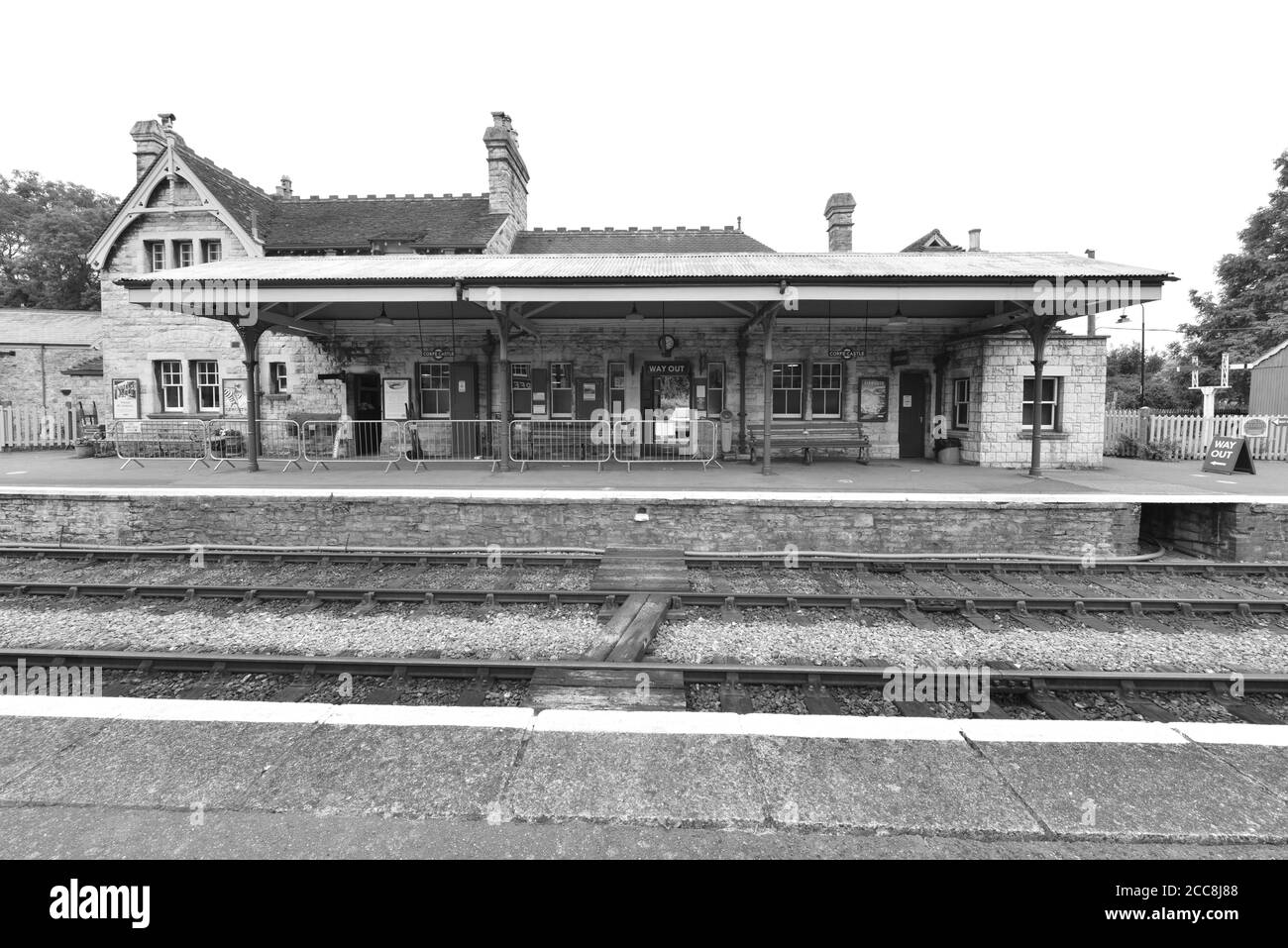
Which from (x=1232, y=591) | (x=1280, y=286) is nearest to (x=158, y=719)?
(x=1232, y=591)

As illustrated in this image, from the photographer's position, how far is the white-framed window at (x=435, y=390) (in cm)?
1527

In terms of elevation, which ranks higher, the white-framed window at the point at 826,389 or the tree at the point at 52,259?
the tree at the point at 52,259

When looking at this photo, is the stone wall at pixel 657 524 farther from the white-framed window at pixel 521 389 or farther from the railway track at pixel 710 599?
the white-framed window at pixel 521 389

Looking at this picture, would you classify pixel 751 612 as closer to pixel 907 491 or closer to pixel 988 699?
pixel 988 699

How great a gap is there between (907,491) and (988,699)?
18.0ft

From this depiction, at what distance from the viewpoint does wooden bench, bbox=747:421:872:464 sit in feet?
44.2

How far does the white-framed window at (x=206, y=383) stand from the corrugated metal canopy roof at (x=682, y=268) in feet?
13.1

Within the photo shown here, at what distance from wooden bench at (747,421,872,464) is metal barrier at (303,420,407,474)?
8.61 m

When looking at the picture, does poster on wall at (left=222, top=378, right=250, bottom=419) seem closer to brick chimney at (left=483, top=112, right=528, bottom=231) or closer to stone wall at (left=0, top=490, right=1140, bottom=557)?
stone wall at (left=0, top=490, right=1140, bottom=557)

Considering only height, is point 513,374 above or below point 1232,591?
above

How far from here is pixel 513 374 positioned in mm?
15125

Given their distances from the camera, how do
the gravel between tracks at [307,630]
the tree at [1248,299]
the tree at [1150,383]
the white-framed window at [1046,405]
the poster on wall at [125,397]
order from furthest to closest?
the tree at [1150,383]
the tree at [1248,299]
the poster on wall at [125,397]
the white-framed window at [1046,405]
the gravel between tracks at [307,630]

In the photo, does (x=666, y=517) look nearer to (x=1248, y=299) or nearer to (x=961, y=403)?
(x=961, y=403)

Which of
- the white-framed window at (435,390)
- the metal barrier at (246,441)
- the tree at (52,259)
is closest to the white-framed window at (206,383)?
the metal barrier at (246,441)
